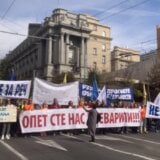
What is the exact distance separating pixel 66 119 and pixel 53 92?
151cm

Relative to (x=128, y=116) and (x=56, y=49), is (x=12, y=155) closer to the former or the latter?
(x=128, y=116)

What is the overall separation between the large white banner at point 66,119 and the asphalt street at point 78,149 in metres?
1.11

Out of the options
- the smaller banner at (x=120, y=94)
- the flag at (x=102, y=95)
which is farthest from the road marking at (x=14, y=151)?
the smaller banner at (x=120, y=94)

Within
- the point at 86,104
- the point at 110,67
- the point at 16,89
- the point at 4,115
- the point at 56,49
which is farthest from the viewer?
the point at 110,67

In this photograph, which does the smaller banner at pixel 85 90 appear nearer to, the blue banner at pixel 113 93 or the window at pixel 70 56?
the blue banner at pixel 113 93

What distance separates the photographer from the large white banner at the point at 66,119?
2016 centimetres

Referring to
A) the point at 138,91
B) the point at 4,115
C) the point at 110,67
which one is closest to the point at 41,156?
the point at 4,115

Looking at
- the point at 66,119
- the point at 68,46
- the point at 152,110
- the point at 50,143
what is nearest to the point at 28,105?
the point at 66,119

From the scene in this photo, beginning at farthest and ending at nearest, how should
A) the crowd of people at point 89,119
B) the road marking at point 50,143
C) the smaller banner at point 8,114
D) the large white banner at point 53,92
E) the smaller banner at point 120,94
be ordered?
the smaller banner at point 120,94 → the large white banner at point 53,92 → the smaller banner at point 8,114 → the crowd of people at point 89,119 → the road marking at point 50,143

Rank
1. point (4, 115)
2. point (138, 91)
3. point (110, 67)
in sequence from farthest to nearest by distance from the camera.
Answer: point (110, 67) → point (138, 91) → point (4, 115)

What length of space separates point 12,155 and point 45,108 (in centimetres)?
701

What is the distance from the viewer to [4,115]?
19.7 metres

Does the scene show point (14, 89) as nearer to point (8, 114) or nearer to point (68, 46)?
point (8, 114)

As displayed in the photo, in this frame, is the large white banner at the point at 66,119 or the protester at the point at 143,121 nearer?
the large white banner at the point at 66,119
